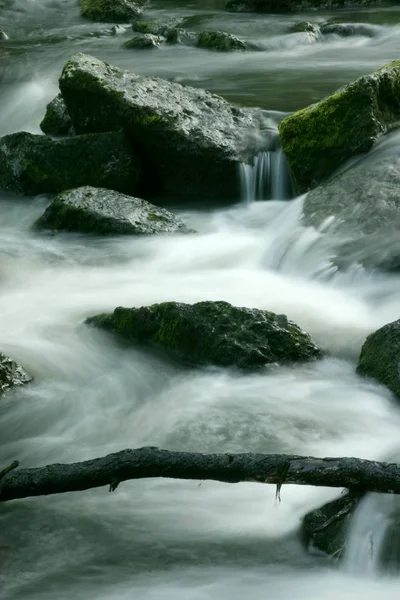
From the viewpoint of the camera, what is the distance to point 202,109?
10031 mm

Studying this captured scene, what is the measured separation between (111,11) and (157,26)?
7.96 ft

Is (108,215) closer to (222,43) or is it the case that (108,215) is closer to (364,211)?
(364,211)

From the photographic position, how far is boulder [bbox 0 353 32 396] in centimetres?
561

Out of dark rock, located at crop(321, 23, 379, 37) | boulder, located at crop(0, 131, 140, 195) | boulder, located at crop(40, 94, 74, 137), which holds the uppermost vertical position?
dark rock, located at crop(321, 23, 379, 37)

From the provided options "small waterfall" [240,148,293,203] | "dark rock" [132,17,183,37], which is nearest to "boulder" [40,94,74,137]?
"small waterfall" [240,148,293,203]

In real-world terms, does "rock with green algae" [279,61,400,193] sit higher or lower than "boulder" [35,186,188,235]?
higher

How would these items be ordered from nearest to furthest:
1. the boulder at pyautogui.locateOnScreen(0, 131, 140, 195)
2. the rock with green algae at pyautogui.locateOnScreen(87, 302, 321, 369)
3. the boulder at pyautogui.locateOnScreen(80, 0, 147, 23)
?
the rock with green algae at pyautogui.locateOnScreen(87, 302, 321, 369), the boulder at pyautogui.locateOnScreen(0, 131, 140, 195), the boulder at pyautogui.locateOnScreen(80, 0, 147, 23)

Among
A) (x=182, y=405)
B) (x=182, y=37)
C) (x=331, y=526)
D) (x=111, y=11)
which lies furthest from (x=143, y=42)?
(x=331, y=526)

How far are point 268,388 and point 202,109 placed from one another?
5.33 meters

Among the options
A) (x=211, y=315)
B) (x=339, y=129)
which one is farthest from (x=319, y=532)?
(x=339, y=129)

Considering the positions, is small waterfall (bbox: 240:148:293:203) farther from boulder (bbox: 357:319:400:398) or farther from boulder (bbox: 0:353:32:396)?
boulder (bbox: 0:353:32:396)

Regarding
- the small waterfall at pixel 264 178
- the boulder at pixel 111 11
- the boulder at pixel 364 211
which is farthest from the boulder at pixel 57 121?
the boulder at pixel 111 11

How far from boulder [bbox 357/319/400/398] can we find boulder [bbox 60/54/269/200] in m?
4.51

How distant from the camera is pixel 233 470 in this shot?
11.7ft
